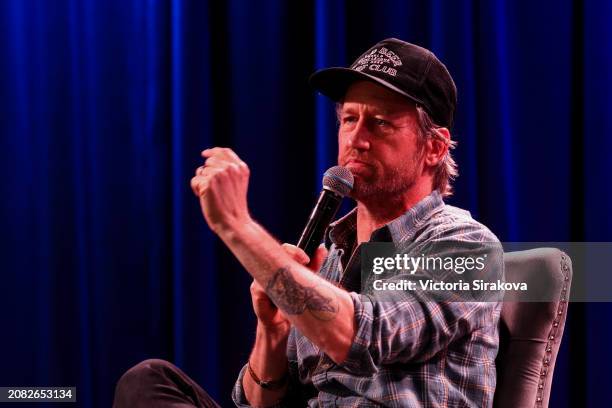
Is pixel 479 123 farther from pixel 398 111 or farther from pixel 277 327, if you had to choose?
pixel 277 327

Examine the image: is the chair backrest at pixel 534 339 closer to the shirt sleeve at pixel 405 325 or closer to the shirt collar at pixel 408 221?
the shirt sleeve at pixel 405 325

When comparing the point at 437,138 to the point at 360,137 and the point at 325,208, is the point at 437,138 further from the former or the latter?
the point at 325,208

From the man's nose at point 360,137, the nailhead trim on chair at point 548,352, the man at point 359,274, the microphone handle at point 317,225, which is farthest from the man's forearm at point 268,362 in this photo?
the nailhead trim on chair at point 548,352

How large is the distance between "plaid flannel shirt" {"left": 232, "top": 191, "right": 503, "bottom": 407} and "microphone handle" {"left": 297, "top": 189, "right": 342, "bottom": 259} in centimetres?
10

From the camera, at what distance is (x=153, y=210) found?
2.36 metres

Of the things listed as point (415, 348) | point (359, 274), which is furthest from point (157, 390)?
point (415, 348)

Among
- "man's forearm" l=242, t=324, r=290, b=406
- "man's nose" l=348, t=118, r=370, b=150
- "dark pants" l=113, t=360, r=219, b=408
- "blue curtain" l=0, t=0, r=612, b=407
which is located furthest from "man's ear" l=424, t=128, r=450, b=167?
"blue curtain" l=0, t=0, r=612, b=407

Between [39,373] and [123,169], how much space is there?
665 millimetres

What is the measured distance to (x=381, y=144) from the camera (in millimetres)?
1407

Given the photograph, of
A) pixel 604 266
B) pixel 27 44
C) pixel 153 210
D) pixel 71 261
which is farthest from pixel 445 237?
pixel 27 44

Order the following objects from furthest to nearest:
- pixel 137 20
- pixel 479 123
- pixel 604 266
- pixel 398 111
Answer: pixel 137 20
pixel 479 123
pixel 604 266
pixel 398 111

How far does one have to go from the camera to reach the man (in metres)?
1.10

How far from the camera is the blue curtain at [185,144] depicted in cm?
221

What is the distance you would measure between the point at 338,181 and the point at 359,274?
0.19m
